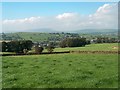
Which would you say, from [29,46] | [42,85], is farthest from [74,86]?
[29,46]

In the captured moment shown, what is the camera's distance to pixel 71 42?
392 ft

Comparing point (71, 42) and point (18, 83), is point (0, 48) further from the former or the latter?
point (18, 83)

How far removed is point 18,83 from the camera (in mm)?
16109

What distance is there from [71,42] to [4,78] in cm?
10213

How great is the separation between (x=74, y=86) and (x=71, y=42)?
105 m

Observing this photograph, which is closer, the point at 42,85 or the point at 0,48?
the point at 42,85

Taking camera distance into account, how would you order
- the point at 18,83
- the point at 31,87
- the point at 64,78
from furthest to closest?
the point at 64,78
the point at 18,83
the point at 31,87

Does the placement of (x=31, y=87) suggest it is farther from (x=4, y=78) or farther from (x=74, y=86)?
(x=4, y=78)

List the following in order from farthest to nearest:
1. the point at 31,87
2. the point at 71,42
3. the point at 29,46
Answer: the point at 71,42 < the point at 29,46 < the point at 31,87

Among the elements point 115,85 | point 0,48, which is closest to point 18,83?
point 115,85

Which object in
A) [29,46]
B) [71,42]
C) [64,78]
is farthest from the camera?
[71,42]

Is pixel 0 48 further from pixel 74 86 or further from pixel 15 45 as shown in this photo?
pixel 74 86

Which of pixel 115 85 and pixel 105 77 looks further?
pixel 105 77

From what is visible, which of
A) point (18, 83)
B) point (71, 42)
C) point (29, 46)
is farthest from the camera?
point (71, 42)
